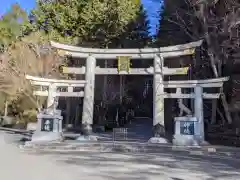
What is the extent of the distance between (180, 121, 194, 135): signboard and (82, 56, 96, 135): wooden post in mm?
4452

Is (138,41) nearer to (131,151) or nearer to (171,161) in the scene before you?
(131,151)

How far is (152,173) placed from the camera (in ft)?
21.4

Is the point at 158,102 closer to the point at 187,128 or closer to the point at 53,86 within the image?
the point at 187,128

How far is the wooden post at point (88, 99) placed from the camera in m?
13.3

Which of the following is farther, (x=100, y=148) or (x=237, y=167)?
(x=100, y=148)

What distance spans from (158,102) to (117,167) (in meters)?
6.28

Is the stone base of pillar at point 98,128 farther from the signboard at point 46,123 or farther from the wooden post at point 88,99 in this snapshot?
the signboard at point 46,123

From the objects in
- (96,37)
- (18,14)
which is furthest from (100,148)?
(18,14)

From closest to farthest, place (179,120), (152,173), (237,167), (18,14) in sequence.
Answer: (152,173) < (237,167) < (179,120) < (18,14)

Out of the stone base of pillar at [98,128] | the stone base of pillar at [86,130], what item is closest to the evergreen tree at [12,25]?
the stone base of pillar at [98,128]

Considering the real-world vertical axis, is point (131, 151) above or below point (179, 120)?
below

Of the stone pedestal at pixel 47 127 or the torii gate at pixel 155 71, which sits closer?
the stone pedestal at pixel 47 127

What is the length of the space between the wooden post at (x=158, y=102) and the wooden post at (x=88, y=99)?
309 cm

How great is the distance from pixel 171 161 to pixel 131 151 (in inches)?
94.6
